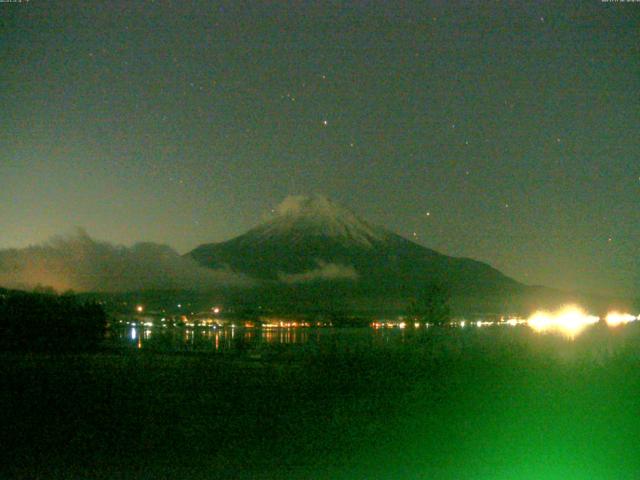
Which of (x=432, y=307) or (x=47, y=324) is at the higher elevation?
(x=432, y=307)

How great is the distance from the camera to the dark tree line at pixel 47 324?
3778 centimetres

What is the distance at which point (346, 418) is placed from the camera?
40.0 ft

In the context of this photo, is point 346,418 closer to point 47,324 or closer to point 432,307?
point 432,307

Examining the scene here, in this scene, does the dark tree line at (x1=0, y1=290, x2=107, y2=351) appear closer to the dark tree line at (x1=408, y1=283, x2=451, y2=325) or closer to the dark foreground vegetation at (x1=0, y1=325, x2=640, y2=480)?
the dark tree line at (x1=408, y1=283, x2=451, y2=325)

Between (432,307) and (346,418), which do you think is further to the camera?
(432,307)

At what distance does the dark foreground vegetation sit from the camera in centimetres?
945

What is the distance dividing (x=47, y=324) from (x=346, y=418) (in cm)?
3178

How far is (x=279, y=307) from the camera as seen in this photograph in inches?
4139

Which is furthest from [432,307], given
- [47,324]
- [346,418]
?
[346,418]

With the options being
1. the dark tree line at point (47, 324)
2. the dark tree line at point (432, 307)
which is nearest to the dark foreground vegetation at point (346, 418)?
the dark tree line at point (432, 307)

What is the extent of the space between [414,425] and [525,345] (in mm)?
8877

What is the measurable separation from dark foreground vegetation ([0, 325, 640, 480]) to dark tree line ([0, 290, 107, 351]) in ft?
A: 62.6

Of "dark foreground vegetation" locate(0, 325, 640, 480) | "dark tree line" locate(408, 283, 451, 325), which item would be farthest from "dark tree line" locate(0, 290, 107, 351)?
"dark foreground vegetation" locate(0, 325, 640, 480)

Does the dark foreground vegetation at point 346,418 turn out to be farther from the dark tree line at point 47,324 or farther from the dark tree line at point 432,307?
the dark tree line at point 47,324
